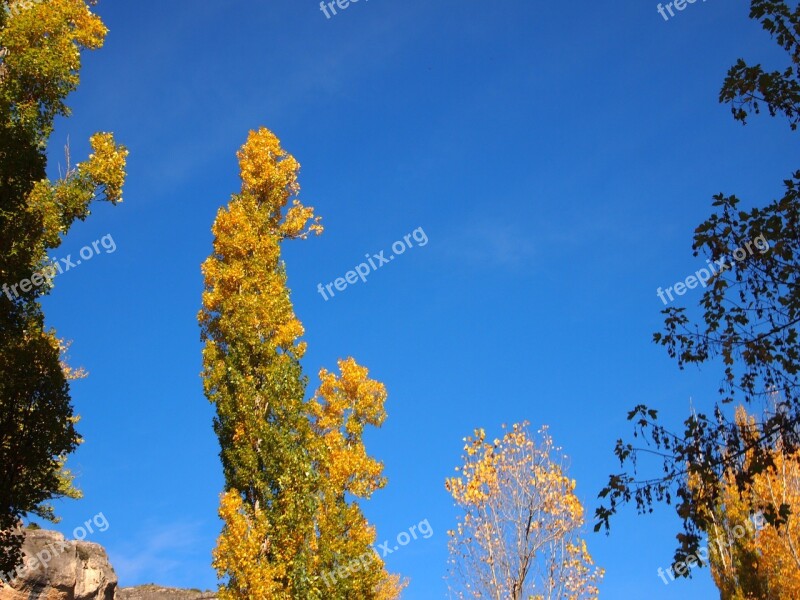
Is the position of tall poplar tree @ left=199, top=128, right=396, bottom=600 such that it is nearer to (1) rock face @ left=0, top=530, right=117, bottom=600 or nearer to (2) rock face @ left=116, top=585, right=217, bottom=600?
(1) rock face @ left=0, top=530, right=117, bottom=600

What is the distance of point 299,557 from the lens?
1634 cm

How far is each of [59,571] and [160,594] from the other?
8841 millimetres

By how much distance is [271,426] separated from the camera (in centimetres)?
1773

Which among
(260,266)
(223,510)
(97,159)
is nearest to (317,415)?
(260,266)

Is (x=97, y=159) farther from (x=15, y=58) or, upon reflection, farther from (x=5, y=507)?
(x=5, y=507)

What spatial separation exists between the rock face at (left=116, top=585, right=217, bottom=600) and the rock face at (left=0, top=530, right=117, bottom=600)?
4.63 m

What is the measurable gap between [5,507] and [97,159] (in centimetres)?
789

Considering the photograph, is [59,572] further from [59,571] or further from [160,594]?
[160,594]

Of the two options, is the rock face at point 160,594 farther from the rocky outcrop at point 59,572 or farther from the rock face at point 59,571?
the rock face at point 59,571

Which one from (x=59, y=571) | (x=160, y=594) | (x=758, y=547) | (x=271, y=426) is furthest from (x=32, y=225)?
(x=758, y=547)

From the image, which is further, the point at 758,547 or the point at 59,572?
the point at 758,547

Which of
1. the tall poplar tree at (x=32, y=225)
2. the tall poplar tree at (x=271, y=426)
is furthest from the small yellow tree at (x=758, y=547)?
the tall poplar tree at (x=32, y=225)

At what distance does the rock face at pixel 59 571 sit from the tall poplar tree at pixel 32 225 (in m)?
11.2

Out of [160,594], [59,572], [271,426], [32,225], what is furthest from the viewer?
[160,594]
